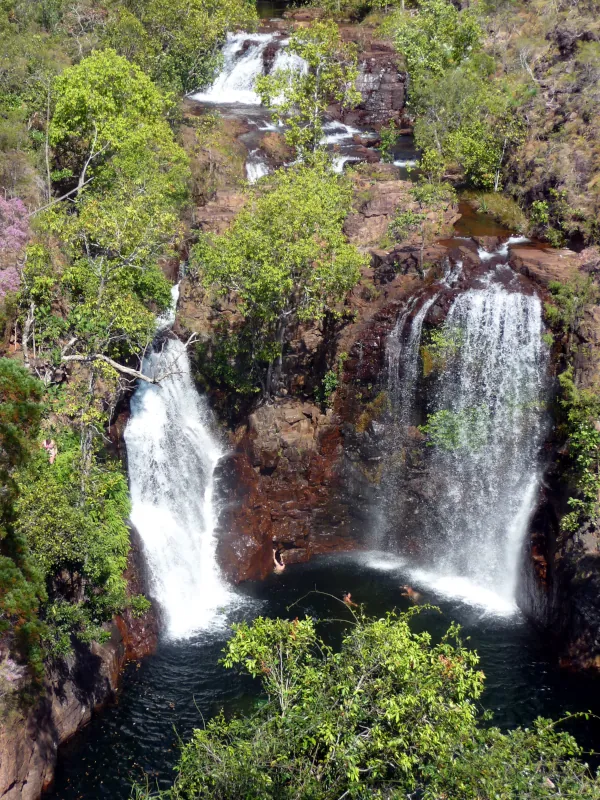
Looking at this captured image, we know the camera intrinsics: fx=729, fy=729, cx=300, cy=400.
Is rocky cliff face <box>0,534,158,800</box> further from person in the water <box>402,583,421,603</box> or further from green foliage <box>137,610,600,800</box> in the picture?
person in the water <box>402,583,421,603</box>

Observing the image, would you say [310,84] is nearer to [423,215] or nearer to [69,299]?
[423,215]

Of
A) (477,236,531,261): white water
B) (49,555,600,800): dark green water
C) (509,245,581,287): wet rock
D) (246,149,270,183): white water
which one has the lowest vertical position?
(49,555,600,800): dark green water

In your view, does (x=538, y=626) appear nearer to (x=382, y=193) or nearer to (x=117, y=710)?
(x=117, y=710)

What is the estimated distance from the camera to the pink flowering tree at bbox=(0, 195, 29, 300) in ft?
91.1

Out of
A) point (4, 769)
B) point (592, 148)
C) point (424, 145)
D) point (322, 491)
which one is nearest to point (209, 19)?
point (424, 145)

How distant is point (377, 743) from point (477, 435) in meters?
21.0

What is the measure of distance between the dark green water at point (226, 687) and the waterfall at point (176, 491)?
189 cm

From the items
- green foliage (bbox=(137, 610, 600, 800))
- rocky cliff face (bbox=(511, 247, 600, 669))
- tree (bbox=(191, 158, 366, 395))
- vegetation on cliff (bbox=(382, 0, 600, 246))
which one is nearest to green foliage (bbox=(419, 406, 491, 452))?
rocky cliff face (bbox=(511, 247, 600, 669))

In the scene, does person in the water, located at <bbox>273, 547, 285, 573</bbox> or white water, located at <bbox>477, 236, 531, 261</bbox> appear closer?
person in the water, located at <bbox>273, 547, 285, 573</bbox>

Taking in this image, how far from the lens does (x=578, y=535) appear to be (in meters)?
27.6

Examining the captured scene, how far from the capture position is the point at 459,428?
33.5 meters

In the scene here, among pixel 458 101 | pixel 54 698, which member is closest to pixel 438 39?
pixel 458 101

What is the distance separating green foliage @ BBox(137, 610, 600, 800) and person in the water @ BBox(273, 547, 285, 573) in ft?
56.5

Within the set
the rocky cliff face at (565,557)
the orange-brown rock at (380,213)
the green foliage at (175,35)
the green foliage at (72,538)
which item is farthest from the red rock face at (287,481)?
the green foliage at (175,35)
